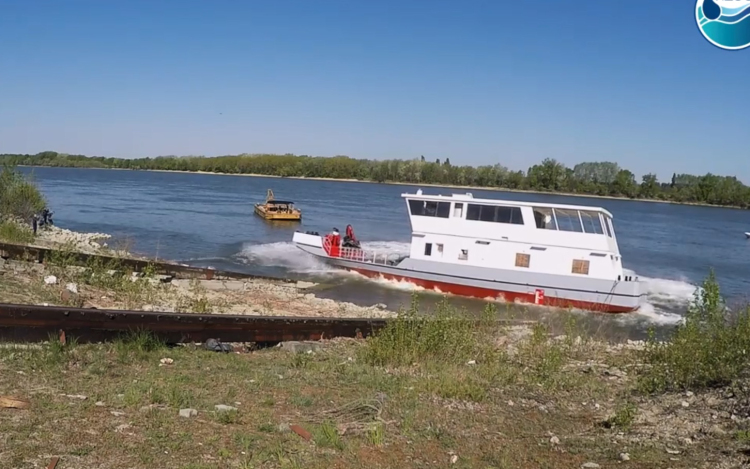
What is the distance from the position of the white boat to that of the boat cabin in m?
0.04

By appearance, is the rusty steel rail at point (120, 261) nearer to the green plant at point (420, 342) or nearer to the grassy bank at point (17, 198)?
the green plant at point (420, 342)

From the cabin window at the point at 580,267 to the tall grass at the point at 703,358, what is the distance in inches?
526

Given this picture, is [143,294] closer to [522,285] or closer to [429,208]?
[429,208]

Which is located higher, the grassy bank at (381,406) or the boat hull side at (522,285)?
the grassy bank at (381,406)

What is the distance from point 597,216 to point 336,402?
18217mm

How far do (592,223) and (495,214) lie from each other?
11.6ft

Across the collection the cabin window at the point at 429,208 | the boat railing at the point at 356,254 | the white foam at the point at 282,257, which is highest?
the cabin window at the point at 429,208

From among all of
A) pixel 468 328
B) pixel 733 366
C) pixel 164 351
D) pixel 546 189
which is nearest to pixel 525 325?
pixel 468 328

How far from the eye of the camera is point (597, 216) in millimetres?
22859

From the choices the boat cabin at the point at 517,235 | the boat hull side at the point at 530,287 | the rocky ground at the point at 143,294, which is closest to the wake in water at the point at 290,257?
the boat hull side at the point at 530,287

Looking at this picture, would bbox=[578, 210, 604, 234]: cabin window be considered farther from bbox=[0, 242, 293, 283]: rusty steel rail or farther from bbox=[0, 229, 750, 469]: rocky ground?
bbox=[0, 229, 750, 469]: rocky ground

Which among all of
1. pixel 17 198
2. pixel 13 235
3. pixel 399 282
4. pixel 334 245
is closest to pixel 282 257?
pixel 334 245

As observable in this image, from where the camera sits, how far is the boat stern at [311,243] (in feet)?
97.0

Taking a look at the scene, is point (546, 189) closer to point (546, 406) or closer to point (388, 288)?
point (388, 288)
